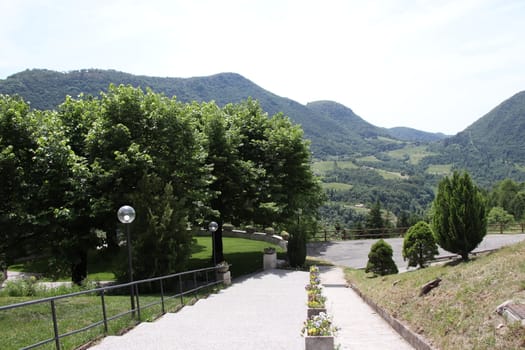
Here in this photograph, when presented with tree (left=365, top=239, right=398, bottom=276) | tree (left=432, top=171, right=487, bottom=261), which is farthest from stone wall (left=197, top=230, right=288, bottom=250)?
tree (left=432, top=171, right=487, bottom=261)

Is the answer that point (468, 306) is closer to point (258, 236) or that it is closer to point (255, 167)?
point (255, 167)

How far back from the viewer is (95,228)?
18.3 m

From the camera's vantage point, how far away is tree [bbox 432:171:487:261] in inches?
552

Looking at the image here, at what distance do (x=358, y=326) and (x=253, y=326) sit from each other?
7.51 feet

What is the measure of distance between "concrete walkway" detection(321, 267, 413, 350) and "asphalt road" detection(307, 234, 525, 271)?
1059 centimetres

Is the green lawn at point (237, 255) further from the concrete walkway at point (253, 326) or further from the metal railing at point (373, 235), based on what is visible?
the concrete walkway at point (253, 326)

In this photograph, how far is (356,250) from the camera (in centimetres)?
3169

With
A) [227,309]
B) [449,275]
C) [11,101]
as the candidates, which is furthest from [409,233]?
[11,101]

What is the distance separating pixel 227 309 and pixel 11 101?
12.5 m

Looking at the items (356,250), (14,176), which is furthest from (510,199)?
(14,176)

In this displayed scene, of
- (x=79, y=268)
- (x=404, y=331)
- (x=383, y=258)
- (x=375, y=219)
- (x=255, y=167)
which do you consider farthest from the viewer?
(x=375, y=219)

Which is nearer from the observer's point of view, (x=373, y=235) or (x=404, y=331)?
(x=404, y=331)

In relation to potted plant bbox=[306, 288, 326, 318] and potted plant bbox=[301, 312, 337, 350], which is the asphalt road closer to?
potted plant bbox=[306, 288, 326, 318]

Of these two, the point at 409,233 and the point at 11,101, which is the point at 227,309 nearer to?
the point at 409,233
